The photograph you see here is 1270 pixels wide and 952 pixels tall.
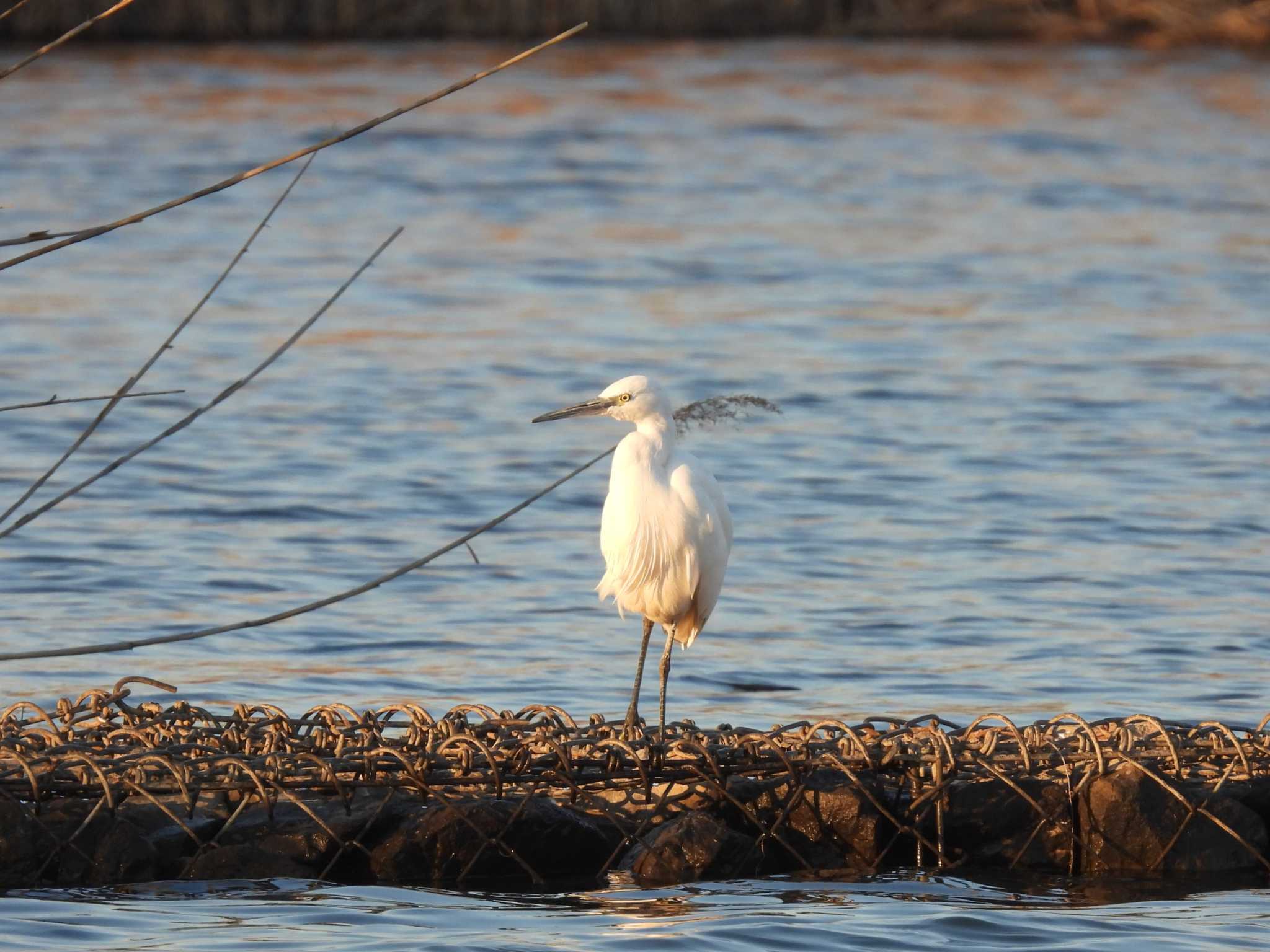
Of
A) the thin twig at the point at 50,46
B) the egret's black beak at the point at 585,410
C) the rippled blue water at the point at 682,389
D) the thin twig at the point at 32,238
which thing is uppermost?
the thin twig at the point at 50,46

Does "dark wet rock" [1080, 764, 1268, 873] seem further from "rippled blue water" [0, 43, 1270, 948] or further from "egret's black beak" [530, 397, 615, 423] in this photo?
"egret's black beak" [530, 397, 615, 423]

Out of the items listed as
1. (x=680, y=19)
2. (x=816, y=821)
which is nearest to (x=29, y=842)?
(x=816, y=821)

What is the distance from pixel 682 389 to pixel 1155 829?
327 inches

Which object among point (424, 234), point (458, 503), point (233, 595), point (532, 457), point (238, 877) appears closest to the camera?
point (238, 877)

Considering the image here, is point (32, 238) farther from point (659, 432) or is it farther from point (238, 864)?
point (659, 432)

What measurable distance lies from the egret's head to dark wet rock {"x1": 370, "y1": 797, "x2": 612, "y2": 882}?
1424mm

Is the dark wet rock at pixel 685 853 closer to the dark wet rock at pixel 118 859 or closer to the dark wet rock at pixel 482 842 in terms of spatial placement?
the dark wet rock at pixel 482 842

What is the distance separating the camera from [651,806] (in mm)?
5637

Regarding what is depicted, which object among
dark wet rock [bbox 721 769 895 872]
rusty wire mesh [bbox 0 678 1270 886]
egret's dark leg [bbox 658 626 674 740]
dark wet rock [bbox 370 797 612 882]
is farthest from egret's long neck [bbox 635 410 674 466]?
dark wet rock [bbox 370 797 612 882]

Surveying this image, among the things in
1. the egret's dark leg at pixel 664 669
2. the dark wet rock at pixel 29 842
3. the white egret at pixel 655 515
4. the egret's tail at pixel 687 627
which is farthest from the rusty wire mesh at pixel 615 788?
the egret's tail at pixel 687 627

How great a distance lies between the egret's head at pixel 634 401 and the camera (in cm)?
640

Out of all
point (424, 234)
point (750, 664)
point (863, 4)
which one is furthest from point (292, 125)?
point (750, 664)

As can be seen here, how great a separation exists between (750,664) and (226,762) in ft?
11.3

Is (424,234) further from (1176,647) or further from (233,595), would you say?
(1176,647)
